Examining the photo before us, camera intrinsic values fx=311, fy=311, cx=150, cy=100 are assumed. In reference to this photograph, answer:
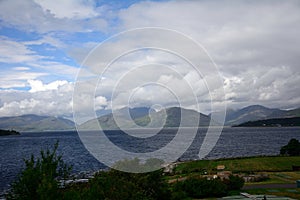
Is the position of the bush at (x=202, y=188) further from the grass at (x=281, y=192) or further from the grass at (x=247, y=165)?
the grass at (x=247, y=165)

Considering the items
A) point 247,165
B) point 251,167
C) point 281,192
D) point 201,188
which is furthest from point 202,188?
point 247,165

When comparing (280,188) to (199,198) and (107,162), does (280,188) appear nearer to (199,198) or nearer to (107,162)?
(199,198)

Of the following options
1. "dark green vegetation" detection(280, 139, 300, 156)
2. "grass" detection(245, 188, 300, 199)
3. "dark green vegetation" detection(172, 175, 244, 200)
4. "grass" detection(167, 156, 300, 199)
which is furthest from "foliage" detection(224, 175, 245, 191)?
"dark green vegetation" detection(280, 139, 300, 156)

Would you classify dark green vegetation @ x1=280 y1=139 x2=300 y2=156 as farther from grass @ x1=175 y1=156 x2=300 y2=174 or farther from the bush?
the bush

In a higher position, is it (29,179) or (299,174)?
(29,179)

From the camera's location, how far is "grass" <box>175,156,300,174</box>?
195 feet

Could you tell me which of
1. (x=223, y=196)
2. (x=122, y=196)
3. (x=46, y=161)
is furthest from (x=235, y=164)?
(x=46, y=161)

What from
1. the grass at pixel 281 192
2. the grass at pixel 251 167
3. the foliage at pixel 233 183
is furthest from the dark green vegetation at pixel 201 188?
the grass at pixel 251 167

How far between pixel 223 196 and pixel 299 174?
22.2 meters

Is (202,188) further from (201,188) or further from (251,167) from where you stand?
(251,167)

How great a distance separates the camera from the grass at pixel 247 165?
59431 millimetres

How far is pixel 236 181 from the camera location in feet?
133

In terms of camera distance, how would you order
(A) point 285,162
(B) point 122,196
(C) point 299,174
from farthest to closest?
(A) point 285,162, (C) point 299,174, (B) point 122,196

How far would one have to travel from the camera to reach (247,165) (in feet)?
203
